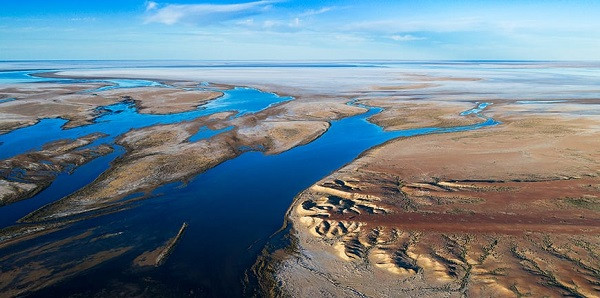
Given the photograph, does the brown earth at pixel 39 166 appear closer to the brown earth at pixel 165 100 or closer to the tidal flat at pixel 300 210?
the tidal flat at pixel 300 210

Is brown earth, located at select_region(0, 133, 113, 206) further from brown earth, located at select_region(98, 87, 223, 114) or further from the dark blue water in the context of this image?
brown earth, located at select_region(98, 87, 223, 114)

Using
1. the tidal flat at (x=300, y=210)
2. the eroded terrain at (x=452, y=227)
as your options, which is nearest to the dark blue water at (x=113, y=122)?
the tidal flat at (x=300, y=210)

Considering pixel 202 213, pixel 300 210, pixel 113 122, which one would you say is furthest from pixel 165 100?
pixel 300 210

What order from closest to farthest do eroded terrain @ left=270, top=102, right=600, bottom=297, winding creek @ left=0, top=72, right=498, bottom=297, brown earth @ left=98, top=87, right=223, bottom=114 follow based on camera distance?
eroded terrain @ left=270, top=102, right=600, bottom=297 < winding creek @ left=0, top=72, right=498, bottom=297 < brown earth @ left=98, top=87, right=223, bottom=114

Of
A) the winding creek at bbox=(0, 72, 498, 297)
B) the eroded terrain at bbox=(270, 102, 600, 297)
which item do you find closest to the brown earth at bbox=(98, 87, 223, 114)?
the winding creek at bbox=(0, 72, 498, 297)

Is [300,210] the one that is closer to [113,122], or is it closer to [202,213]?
[202,213]

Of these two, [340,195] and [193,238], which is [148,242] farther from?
[340,195]
